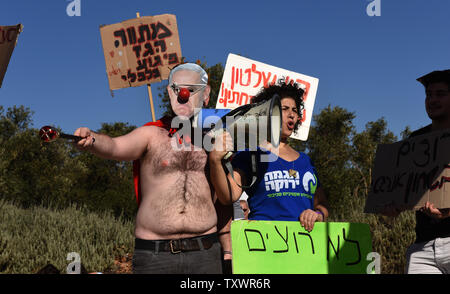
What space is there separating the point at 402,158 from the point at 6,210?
10.7 m

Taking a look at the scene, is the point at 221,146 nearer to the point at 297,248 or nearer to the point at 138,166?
the point at 138,166

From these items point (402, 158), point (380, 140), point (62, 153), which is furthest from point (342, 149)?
point (402, 158)

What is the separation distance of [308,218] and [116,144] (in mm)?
1403

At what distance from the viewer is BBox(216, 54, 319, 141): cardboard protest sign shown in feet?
27.7

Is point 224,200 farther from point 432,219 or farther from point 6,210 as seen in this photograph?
point 6,210

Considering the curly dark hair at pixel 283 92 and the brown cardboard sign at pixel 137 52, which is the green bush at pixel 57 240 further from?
the curly dark hair at pixel 283 92

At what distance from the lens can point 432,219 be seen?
3527 mm

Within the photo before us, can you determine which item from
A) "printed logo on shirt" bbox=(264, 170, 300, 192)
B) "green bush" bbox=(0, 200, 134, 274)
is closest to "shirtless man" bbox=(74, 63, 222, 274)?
"printed logo on shirt" bbox=(264, 170, 300, 192)

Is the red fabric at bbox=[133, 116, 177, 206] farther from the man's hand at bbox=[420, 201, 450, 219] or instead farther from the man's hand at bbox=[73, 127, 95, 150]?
the man's hand at bbox=[420, 201, 450, 219]

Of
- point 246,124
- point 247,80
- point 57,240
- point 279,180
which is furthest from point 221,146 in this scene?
A: point 57,240

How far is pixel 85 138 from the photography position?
269 cm

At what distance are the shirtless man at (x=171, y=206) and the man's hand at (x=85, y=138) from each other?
0.13 m

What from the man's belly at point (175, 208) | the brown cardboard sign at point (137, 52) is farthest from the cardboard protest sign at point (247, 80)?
the man's belly at point (175, 208)

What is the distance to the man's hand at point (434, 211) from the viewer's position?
10.7ft
